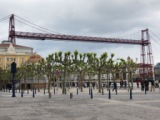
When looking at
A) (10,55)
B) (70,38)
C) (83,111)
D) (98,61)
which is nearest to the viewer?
(83,111)

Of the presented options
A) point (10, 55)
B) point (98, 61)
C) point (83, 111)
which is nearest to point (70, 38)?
point (10, 55)

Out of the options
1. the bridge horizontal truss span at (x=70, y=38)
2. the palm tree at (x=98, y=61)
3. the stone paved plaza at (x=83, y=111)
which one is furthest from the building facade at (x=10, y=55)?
the stone paved plaza at (x=83, y=111)

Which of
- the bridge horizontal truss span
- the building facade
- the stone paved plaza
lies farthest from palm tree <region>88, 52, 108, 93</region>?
the building facade

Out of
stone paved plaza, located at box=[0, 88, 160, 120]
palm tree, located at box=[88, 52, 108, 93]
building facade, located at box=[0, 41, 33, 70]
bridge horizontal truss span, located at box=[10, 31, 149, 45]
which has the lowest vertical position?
stone paved plaza, located at box=[0, 88, 160, 120]

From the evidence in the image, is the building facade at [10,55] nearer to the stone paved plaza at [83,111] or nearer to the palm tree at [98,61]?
the palm tree at [98,61]

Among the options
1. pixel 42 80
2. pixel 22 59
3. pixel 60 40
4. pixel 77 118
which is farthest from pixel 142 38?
pixel 77 118

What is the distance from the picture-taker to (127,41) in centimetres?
15750

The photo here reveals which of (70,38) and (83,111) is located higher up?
(70,38)

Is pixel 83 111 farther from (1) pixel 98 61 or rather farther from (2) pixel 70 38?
(2) pixel 70 38

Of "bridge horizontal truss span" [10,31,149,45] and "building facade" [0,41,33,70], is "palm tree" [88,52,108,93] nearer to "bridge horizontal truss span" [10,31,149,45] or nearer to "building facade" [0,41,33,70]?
"bridge horizontal truss span" [10,31,149,45]

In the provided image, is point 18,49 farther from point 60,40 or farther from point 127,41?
point 127,41

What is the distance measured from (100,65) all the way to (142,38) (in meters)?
105

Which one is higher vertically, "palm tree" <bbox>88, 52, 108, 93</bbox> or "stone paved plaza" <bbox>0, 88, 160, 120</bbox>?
"palm tree" <bbox>88, 52, 108, 93</bbox>

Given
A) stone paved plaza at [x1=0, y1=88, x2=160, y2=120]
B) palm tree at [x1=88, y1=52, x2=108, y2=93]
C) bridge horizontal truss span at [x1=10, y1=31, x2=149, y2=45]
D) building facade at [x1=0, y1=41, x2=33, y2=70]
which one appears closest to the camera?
stone paved plaza at [x1=0, y1=88, x2=160, y2=120]
